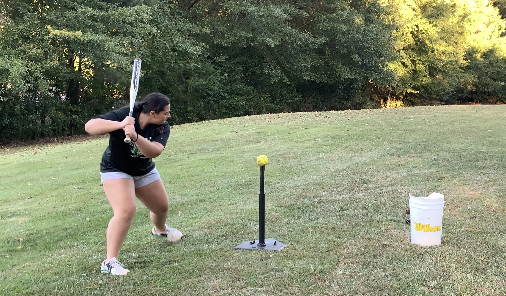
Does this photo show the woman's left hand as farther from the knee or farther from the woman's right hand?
the knee

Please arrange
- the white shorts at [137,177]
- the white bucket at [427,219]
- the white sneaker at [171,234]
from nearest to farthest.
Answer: the white shorts at [137,177] → the white bucket at [427,219] → the white sneaker at [171,234]

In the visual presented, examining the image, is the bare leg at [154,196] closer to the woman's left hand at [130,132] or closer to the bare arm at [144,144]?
the bare arm at [144,144]

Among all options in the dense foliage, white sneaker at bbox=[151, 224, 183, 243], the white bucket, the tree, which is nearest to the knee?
white sneaker at bbox=[151, 224, 183, 243]

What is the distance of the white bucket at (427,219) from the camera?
14.1ft

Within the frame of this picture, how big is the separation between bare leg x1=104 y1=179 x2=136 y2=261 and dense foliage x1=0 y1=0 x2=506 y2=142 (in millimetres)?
14143

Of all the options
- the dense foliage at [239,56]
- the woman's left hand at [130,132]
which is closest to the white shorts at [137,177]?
the woman's left hand at [130,132]

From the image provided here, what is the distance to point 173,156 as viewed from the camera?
11695 millimetres

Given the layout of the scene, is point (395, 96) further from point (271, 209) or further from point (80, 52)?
point (271, 209)

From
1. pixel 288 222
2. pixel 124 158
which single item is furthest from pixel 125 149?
pixel 288 222

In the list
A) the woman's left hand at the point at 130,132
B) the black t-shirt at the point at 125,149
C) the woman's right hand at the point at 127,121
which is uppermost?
the woman's right hand at the point at 127,121

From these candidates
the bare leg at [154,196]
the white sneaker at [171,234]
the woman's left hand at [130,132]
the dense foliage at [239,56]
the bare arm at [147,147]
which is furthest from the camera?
the dense foliage at [239,56]

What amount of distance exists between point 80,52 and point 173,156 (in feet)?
28.1

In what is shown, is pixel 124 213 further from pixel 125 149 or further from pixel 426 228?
pixel 426 228

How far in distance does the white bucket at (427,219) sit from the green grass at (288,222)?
4.4 inches
